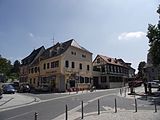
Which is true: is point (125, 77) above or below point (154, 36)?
below

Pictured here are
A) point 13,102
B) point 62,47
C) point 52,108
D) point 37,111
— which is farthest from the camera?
point 62,47

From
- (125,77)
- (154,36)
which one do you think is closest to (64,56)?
(154,36)

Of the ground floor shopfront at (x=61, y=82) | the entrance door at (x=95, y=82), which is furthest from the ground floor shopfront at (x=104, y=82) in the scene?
the ground floor shopfront at (x=61, y=82)

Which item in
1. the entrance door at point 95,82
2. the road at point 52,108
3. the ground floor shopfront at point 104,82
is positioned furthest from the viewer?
the entrance door at point 95,82

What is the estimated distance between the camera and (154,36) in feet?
130

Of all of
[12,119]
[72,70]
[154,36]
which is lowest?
[12,119]

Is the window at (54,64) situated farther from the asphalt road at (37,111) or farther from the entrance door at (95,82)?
the asphalt road at (37,111)

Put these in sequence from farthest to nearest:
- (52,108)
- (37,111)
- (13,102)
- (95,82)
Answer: (95,82)
(13,102)
(52,108)
(37,111)

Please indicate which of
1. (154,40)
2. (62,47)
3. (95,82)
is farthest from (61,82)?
(154,40)

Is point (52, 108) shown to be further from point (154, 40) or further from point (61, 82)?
point (61, 82)

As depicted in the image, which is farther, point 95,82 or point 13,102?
point 95,82

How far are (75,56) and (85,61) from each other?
4.02 m

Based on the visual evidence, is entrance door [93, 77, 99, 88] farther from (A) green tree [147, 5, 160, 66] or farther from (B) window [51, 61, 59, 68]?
(A) green tree [147, 5, 160, 66]

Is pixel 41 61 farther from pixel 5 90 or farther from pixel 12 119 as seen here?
pixel 12 119
